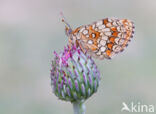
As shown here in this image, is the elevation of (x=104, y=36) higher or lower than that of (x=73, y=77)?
higher

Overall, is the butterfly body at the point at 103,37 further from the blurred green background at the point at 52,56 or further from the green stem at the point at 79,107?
the blurred green background at the point at 52,56

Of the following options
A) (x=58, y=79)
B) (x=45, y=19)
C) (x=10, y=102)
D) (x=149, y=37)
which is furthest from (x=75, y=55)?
(x=45, y=19)

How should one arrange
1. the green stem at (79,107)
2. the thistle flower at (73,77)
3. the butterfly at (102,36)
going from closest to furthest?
the green stem at (79,107)
the thistle flower at (73,77)
the butterfly at (102,36)

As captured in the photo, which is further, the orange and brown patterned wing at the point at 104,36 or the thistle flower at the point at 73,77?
the orange and brown patterned wing at the point at 104,36

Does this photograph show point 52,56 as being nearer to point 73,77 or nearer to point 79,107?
point 73,77

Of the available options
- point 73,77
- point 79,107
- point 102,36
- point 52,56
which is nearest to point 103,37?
point 102,36

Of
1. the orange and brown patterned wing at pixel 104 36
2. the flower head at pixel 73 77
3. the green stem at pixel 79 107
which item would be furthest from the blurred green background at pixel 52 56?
the green stem at pixel 79 107

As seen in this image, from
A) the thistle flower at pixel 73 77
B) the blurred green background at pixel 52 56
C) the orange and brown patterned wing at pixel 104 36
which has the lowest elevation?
the thistle flower at pixel 73 77
